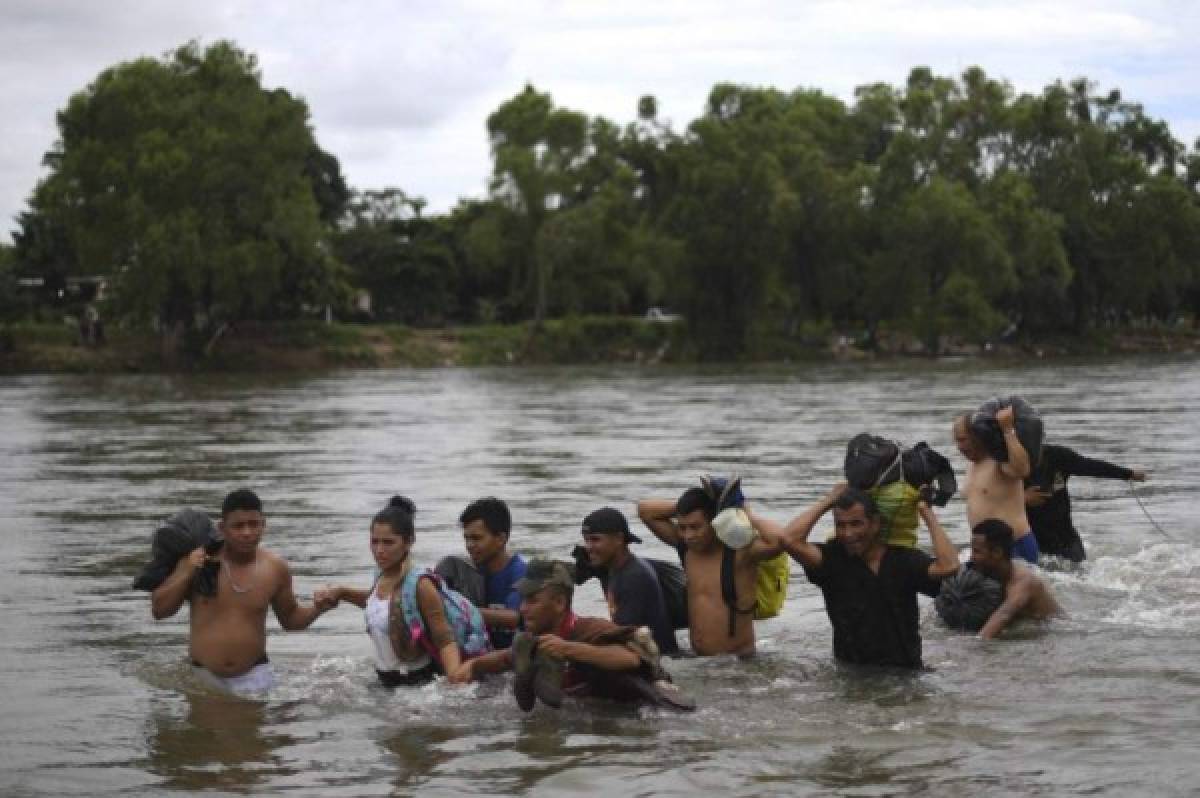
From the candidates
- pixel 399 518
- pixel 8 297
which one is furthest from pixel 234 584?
Answer: pixel 8 297

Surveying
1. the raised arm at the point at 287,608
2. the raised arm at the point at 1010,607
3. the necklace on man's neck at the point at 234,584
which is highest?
the necklace on man's neck at the point at 234,584

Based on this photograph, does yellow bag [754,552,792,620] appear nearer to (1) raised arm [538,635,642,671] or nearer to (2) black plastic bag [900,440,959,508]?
(2) black plastic bag [900,440,959,508]

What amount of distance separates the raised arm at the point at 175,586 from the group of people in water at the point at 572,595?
0.03 ft

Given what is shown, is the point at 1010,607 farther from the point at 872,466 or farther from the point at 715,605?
the point at 715,605

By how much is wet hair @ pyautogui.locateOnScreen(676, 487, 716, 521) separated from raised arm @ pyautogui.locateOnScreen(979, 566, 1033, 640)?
2.55 metres

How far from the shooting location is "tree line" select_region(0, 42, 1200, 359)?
77125 millimetres

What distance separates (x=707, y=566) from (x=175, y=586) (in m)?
2.90

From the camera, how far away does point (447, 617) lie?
385 inches

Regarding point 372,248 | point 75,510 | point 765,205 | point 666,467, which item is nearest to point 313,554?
point 75,510

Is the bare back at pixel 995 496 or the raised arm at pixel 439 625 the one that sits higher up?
the bare back at pixel 995 496

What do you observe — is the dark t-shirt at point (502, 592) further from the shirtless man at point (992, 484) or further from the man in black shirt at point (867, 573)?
the shirtless man at point (992, 484)

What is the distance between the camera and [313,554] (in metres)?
16.7

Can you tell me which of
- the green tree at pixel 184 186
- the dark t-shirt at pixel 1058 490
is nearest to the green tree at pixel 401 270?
the green tree at pixel 184 186

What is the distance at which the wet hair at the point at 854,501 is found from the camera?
9883 mm
